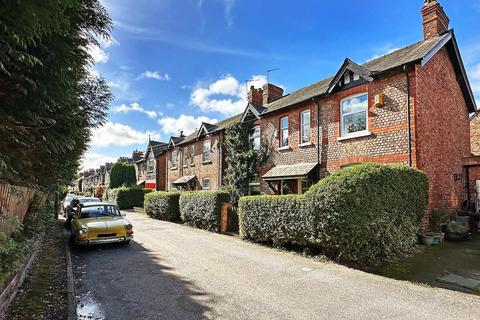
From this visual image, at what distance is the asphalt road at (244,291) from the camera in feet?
17.5

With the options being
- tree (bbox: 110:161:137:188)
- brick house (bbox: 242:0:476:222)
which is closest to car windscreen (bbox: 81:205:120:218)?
brick house (bbox: 242:0:476:222)

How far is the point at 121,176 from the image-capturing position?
42.8 meters

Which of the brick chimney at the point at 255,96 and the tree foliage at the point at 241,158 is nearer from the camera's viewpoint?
the tree foliage at the point at 241,158

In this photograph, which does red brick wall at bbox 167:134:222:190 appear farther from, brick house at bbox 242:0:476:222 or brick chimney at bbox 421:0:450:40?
brick chimney at bbox 421:0:450:40

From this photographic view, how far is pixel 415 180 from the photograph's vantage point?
10148 mm

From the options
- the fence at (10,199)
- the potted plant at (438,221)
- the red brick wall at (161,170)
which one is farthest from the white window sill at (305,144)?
the red brick wall at (161,170)

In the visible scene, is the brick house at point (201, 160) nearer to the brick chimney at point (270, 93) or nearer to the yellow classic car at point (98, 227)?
the brick chimney at point (270, 93)

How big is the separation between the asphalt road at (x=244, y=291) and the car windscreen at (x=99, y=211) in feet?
8.28

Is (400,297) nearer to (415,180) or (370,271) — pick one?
(370,271)

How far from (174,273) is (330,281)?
151 inches

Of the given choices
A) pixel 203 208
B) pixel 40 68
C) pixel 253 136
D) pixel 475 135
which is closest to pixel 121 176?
pixel 253 136

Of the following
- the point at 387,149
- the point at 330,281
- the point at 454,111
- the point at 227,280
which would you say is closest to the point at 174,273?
the point at 227,280

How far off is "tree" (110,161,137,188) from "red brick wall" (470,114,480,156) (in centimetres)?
3843

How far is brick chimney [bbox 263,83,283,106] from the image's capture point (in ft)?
68.9
